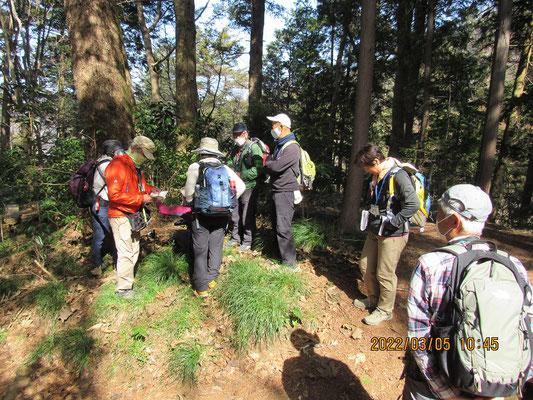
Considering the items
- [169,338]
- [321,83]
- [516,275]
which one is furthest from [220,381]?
[321,83]

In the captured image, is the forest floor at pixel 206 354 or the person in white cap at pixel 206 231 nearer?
the forest floor at pixel 206 354

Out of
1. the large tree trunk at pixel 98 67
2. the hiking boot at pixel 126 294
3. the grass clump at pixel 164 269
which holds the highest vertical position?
the large tree trunk at pixel 98 67

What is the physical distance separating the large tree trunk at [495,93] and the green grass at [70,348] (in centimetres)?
860

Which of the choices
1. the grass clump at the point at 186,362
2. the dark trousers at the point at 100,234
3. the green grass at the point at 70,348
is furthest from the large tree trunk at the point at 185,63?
the grass clump at the point at 186,362

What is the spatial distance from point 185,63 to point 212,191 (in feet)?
20.3

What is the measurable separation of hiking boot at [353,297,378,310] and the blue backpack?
2067 millimetres

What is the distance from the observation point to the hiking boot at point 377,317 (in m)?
3.29

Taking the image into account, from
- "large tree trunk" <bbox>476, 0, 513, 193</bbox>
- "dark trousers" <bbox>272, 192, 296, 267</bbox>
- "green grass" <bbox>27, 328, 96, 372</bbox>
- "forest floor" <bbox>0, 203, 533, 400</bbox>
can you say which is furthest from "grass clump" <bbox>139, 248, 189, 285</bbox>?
"large tree trunk" <bbox>476, 0, 513, 193</bbox>

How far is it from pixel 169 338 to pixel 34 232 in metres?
4.17

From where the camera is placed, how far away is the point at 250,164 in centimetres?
470

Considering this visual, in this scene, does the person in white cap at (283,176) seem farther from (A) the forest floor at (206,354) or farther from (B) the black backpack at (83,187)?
(B) the black backpack at (83,187)

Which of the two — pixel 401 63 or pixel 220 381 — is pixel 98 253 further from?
pixel 401 63

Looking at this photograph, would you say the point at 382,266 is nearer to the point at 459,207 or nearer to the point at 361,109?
the point at 459,207

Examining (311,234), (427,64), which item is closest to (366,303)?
(311,234)
